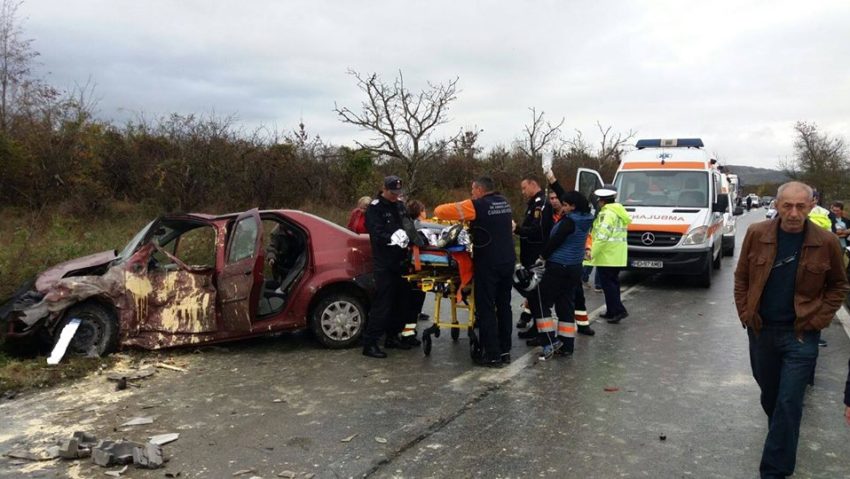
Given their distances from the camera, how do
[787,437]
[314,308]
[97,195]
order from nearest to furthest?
[787,437], [314,308], [97,195]

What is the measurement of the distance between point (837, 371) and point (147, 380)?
21.2 ft

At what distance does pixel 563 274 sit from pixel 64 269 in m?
5.26

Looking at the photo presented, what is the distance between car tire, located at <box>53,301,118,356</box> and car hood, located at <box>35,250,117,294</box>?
0.40m

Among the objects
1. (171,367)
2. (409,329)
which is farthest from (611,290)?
(171,367)

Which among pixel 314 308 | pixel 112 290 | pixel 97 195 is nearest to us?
pixel 112 290

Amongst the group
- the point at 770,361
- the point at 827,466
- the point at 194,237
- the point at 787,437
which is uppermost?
the point at 194,237

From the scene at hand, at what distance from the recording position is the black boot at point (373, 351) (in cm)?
624

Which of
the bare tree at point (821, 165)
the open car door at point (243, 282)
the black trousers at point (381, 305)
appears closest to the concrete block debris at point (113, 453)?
the open car door at point (243, 282)

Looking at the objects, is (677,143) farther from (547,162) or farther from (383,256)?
(383,256)

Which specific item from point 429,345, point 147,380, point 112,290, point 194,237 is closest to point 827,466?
point 429,345

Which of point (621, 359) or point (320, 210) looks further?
point (320, 210)

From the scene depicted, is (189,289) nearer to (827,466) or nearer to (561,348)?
(561,348)

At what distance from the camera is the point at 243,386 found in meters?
5.40

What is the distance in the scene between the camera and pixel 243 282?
6195mm
